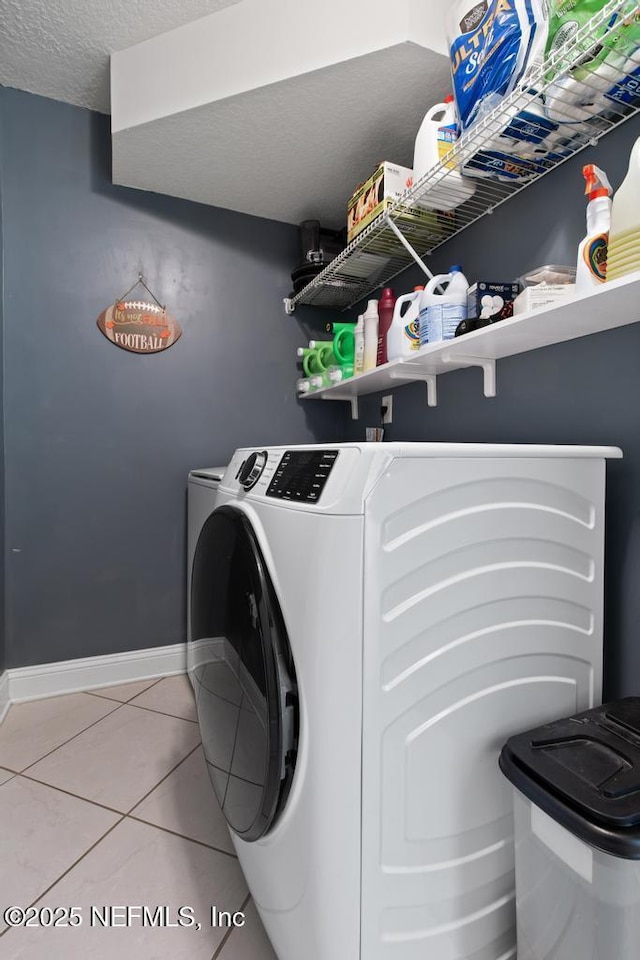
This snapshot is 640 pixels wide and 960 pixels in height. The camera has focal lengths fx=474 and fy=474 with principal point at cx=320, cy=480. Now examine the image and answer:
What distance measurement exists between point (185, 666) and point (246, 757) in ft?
5.23

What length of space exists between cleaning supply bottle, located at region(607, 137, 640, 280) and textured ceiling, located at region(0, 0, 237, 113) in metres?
1.55

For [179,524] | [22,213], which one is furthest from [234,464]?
[22,213]

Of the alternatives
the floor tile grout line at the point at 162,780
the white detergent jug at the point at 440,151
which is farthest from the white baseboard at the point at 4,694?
the white detergent jug at the point at 440,151

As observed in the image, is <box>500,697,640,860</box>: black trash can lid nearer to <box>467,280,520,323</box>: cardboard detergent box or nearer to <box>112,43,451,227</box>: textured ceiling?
<box>467,280,520,323</box>: cardboard detergent box

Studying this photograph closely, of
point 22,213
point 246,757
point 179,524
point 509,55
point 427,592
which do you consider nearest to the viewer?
point 427,592

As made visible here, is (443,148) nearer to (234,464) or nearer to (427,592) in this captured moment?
(234,464)

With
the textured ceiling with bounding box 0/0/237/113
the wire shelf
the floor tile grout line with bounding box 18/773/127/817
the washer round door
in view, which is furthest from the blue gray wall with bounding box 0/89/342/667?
the washer round door

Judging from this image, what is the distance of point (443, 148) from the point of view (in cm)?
139

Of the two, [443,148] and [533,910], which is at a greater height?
[443,148]

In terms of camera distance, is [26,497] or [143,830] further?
[26,497]

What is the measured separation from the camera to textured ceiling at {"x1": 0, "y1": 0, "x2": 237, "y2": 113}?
1.63 m

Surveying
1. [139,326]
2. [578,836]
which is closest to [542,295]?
[578,836]

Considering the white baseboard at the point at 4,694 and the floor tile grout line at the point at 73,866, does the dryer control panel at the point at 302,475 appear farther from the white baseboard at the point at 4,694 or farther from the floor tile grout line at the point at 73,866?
the white baseboard at the point at 4,694

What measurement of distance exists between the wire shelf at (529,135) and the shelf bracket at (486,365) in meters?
0.49
